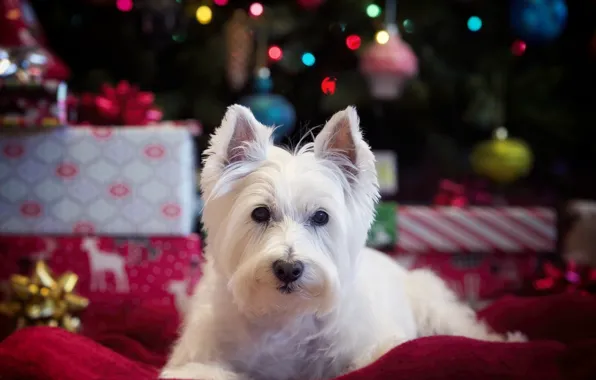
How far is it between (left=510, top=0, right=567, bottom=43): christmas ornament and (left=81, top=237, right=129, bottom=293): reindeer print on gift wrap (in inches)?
78.3

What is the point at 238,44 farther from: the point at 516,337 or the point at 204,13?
the point at 516,337

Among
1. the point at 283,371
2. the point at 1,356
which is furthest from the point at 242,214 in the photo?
the point at 1,356

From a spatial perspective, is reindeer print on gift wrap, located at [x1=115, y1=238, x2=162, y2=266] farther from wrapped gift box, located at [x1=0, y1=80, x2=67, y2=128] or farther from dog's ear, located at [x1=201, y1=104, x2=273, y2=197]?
dog's ear, located at [x1=201, y1=104, x2=273, y2=197]

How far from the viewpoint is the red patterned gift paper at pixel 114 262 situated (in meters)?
2.35

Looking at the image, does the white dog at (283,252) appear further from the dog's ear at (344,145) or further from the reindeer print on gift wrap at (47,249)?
the reindeer print on gift wrap at (47,249)

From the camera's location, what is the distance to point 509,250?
2.83 meters

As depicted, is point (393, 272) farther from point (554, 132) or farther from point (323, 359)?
point (554, 132)

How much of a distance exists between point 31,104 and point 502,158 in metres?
2.20

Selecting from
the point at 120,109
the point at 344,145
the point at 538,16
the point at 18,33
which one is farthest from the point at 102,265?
the point at 538,16

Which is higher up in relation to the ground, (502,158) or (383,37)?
(383,37)

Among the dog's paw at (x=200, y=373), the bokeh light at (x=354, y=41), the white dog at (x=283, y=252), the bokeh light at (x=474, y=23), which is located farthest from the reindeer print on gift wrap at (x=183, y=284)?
the bokeh light at (x=474, y=23)

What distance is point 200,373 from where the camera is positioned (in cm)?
139

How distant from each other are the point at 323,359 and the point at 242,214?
1.32ft

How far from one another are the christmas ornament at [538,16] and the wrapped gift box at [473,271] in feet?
3.37
